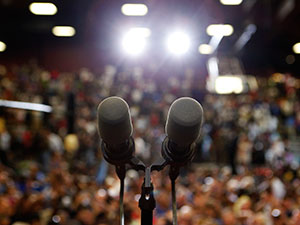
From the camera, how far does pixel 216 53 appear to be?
56.5 ft

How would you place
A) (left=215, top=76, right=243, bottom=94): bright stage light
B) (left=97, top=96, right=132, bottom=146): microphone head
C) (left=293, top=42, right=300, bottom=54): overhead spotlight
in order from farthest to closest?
(left=293, top=42, right=300, bottom=54): overhead spotlight < (left=215, top=76, right=243, bottom=94): bright stage light < (left=97, top=96, right=132, bottom=146): microphone head

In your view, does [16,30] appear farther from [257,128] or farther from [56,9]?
[257,128]

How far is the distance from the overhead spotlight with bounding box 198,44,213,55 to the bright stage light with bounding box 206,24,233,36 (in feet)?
7.84

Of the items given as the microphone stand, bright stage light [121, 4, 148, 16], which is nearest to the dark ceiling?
bright stage light [121, 4, 148, 16]

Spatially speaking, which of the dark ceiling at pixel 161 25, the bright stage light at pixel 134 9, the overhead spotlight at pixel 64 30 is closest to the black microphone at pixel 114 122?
the dark ceiling at pixel 161 25

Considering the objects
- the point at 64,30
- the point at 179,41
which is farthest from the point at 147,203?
the point at 64,30

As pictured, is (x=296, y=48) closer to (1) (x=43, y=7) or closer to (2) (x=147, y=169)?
(1) (x=43, y=7)

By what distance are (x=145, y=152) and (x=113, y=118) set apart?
31.8ft

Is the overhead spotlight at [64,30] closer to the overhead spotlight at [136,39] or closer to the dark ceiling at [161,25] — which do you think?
the dark ceiling at [161,25]

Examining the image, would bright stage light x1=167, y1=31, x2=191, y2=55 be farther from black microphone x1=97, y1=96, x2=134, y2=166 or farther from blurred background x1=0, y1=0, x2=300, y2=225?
black microphone x1=97, y1=96, x2=134, y2=166

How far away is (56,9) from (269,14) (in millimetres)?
6490

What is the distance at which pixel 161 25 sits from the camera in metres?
14.4

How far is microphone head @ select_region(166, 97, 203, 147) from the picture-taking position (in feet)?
4.60

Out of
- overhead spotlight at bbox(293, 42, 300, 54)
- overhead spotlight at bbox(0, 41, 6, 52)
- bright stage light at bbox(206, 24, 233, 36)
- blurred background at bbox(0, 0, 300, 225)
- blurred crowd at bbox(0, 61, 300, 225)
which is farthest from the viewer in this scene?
overhead spotlight at bbox(0, 41, 6, 52)
